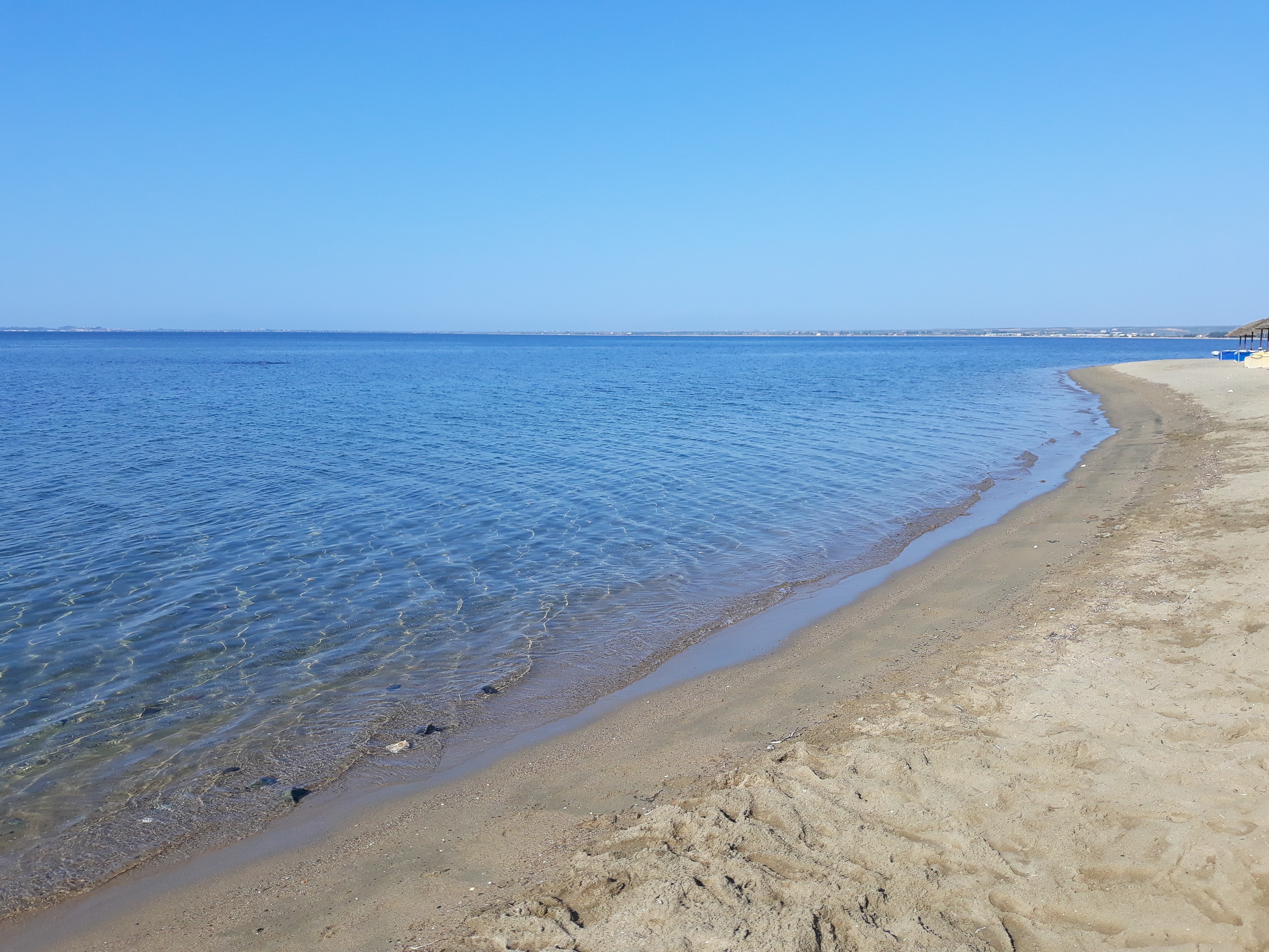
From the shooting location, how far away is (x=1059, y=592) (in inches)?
419

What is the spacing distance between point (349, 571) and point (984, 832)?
32.9ft

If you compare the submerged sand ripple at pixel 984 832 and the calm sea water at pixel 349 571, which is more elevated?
the submerged sand ripple at pixel 984 832

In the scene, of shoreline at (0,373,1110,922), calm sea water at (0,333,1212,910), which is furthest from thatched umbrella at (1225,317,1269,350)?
shoreline at (0,373,1110,922)

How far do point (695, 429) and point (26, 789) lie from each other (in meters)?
26.3

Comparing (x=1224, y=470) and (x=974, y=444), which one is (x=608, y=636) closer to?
(x=1224, y=470)

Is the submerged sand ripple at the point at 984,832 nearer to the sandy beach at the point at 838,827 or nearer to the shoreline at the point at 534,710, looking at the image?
the sandy beach at the point at 838,827

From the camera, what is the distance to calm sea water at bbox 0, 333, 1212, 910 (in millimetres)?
7156

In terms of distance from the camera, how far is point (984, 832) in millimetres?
5145

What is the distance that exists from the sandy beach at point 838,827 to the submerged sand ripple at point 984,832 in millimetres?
18

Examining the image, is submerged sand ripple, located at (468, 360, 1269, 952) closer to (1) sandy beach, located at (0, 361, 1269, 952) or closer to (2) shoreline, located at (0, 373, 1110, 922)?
(1) sandy beach, located at (0, 361, 1269, 952)

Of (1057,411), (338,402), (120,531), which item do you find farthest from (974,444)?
(338,402)

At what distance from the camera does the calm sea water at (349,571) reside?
7156 millimetres

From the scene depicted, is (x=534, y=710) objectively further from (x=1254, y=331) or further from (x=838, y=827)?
(x=1254, y=331)

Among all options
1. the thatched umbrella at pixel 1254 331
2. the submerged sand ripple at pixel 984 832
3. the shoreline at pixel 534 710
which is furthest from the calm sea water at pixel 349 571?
the thatched umbrella at pixel 1254 331
